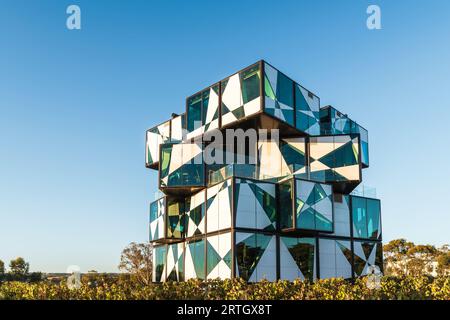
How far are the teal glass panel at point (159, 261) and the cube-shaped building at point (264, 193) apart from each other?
3.38ft

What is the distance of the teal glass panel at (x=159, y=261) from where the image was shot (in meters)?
39.8

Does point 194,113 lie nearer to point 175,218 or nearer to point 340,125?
point 175,218

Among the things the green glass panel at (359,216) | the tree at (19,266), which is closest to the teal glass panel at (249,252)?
the green glass panel at (359,216)

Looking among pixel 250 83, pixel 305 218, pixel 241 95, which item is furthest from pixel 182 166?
pixel 305 218

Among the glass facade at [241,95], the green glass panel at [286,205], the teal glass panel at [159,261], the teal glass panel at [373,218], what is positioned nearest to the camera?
the green glass panel at [286,205]

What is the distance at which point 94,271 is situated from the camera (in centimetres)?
6456

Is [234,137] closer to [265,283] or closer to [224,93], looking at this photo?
[224,93]

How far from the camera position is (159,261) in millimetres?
40688

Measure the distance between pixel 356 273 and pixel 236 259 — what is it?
11.8 meters

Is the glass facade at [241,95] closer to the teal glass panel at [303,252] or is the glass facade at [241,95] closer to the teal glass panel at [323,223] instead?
the teal glass panel at [323,223]

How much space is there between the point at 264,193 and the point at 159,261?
603 inches

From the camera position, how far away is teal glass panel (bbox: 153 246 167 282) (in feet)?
130

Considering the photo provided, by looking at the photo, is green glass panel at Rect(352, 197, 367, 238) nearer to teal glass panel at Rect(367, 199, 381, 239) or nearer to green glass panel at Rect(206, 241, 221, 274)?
teal glass panel at Rect(367, 199, 381, 239)
